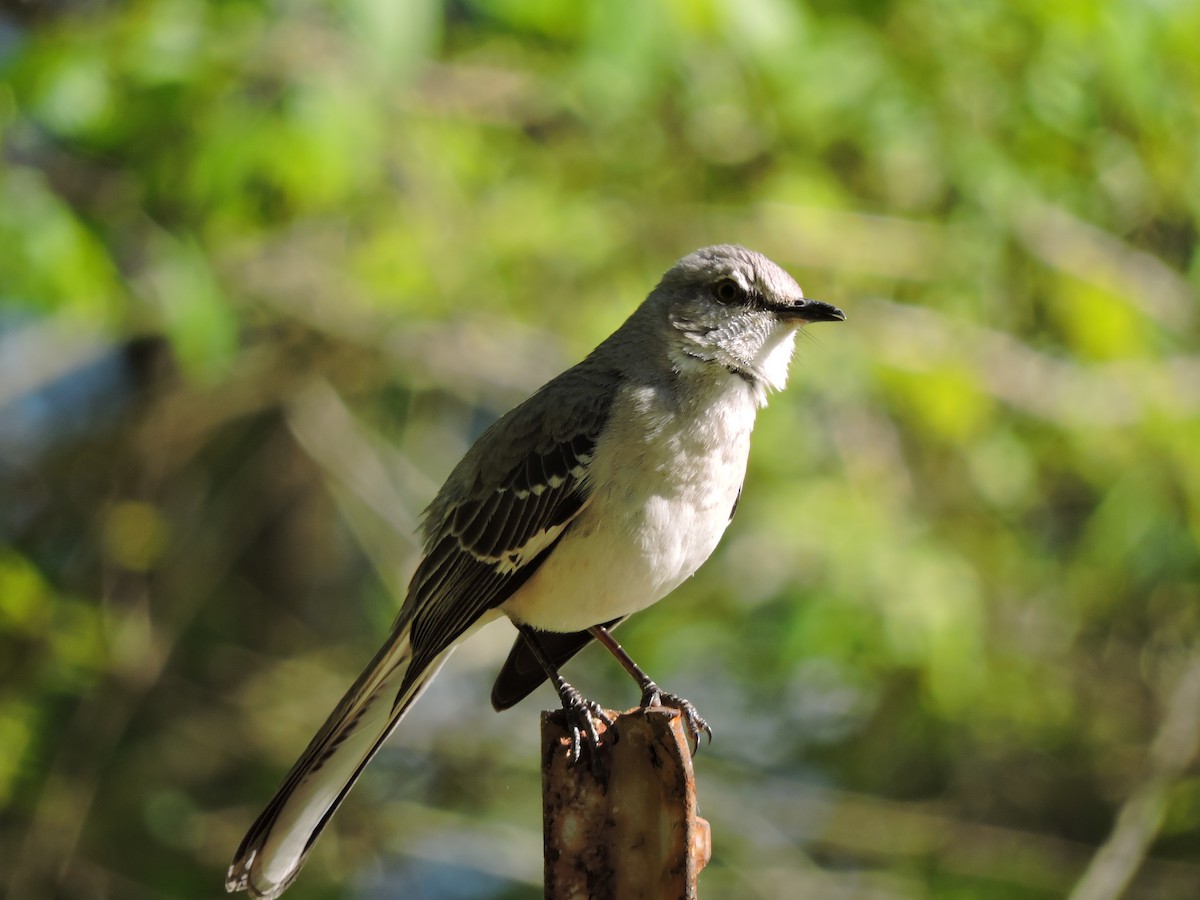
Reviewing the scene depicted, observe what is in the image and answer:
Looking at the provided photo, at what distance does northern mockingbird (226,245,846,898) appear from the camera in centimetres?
357

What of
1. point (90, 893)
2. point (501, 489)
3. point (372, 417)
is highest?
point (372, 417)

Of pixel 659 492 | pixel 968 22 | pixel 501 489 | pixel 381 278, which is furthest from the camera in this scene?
pixel 381 278

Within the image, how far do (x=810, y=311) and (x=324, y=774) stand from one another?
1819mm

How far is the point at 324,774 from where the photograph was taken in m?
3.50

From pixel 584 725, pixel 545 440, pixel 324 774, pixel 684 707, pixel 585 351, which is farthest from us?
pixel 585 351

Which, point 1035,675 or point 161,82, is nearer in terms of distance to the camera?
point 161,82

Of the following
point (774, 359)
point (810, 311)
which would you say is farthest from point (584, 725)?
point (810, 311)

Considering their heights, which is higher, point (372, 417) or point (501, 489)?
point (372, 417)

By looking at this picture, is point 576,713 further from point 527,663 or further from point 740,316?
point 740,316

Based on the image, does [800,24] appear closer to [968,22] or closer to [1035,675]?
[968,22]

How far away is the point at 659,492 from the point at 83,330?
319cm

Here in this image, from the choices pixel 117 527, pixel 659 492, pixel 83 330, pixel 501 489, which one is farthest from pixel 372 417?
pixel 659 492

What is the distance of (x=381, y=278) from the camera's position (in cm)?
626

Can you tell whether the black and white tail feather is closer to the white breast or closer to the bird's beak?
the white breast
